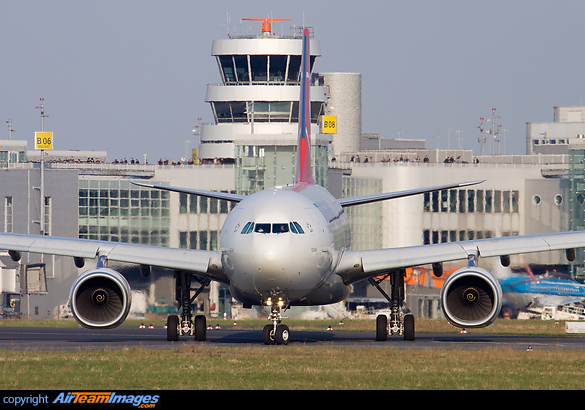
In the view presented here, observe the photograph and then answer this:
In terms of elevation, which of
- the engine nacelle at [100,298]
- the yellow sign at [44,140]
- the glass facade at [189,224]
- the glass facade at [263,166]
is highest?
the yellow sign at [44,140]

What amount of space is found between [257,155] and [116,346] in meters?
43.1

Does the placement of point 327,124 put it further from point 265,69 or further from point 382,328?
point 382,328

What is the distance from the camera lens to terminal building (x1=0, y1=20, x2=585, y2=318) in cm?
7556

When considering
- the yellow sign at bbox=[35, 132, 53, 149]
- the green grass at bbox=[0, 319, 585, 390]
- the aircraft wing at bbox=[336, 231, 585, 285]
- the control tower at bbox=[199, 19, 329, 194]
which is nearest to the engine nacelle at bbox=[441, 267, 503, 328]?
the aircraft wing at bbox=[336, 231, 585, 285]

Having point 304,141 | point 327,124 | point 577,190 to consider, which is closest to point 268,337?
point 304,141

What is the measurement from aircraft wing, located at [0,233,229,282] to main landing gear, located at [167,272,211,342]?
1316mm

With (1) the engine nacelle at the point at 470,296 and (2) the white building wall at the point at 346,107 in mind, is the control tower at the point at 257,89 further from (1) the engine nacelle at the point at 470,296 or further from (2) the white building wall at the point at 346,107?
(1) the engine nacelle at the point at 470,296

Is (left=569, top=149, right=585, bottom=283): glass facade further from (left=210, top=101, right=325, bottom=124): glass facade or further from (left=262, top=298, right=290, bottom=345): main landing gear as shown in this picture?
(left=262, top=298, right=290, bottom=345): main landing gear

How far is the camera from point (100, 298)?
1249 inches

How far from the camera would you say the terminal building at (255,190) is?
248 feet

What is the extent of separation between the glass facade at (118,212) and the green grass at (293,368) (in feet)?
179

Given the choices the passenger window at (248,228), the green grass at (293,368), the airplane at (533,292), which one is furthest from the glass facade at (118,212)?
the green grass at (293,368)
